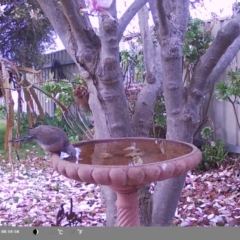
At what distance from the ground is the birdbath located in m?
0.62

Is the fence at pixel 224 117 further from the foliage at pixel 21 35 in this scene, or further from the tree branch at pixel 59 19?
the foliage at pixel 21 35

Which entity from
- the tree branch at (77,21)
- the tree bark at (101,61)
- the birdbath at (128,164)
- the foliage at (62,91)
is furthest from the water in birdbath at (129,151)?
the foliage at (62,91)

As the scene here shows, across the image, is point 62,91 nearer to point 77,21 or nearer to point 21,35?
point 77,21

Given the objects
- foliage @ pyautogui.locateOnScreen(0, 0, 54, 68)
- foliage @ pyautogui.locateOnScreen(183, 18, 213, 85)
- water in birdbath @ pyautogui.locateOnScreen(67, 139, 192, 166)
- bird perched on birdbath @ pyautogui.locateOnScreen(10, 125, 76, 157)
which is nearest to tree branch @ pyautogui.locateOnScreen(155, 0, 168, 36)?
water in birdbath @ pyautogui.locateOnScreen(67, 139, 192, 166)

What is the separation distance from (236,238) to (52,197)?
1.74 metres

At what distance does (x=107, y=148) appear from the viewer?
4.18 feet

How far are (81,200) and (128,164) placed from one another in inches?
59.6

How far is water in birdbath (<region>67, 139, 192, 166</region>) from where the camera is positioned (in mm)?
1109

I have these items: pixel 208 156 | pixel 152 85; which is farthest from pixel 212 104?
pixel 152 85

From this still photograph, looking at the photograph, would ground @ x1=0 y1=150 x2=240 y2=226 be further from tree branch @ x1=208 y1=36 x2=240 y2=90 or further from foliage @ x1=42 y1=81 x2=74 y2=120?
tree branch @ x1=208 y1=36 x2=240 y2=90

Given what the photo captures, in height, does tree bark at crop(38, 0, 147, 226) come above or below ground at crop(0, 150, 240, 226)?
above

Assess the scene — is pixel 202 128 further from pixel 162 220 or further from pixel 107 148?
pixel 107 148

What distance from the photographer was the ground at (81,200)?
201cm

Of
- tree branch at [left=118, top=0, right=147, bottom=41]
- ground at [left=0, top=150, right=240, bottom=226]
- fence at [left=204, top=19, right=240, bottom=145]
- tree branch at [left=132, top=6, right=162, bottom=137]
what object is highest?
tree branch at [left=118, top=0, right=147, bottom=41]
